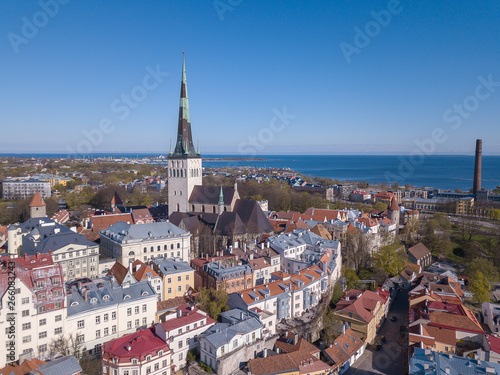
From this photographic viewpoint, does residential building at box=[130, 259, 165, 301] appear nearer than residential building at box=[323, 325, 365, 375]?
No

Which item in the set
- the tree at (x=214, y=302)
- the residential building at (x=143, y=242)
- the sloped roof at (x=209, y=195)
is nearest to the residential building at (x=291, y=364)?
the tree at (x=214, y=302)

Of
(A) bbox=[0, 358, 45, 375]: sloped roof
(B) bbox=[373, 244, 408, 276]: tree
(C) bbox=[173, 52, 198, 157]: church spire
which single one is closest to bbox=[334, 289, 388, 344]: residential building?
(B) bbox=[373, 244, 408, 276]: tree

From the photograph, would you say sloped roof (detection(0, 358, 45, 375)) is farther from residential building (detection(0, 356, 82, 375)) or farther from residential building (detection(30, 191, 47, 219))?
residential building (detection(30, 191, 47, 219))

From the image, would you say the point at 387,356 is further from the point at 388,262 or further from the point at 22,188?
the point at 22,188

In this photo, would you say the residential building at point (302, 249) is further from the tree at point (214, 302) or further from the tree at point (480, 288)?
the tree at point (480, 288)

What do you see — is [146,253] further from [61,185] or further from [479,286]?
[61,185]

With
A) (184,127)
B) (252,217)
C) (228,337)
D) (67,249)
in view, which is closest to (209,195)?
(252,217)

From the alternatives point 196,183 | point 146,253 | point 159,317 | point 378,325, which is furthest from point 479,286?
point 196,183
